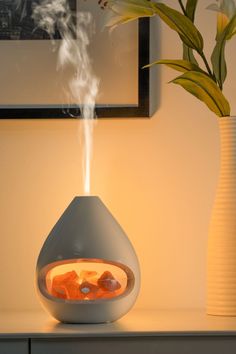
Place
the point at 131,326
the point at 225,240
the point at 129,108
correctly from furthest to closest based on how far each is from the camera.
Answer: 1. the point at 129,108
2. the point at 225,240
3. the point at 131,326

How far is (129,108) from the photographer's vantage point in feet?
5.45

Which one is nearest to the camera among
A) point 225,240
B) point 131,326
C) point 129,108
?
point 131,326

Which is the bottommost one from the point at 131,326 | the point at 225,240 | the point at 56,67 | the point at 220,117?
the point at 131,326

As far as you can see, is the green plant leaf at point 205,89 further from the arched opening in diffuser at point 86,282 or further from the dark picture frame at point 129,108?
the arched opening in diffuser at point 86,282

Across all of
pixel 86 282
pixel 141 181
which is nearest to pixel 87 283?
pixel 86 282

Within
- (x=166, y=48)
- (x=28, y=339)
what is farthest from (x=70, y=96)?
(x=28, y=339)

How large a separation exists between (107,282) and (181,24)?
0.47 metres

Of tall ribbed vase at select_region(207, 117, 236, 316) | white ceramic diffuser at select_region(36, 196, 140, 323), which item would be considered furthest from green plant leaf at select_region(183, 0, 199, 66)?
white ceramic diffuser at select_region(36, 196, 140, 323)

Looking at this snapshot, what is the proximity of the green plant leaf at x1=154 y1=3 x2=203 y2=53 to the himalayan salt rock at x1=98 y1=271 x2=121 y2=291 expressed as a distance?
437 millimetres

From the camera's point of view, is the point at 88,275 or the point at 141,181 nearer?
the point at 88,275

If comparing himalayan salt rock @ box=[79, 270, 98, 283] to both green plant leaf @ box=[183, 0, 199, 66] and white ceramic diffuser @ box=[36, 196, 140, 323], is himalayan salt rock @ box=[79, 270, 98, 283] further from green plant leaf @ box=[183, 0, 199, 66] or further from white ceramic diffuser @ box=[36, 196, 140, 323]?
green plant leaf @ box=[183, 0, 199, 66]

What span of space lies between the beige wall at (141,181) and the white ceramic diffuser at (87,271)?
0.27m

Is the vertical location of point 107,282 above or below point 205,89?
below

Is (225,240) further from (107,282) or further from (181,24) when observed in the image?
(181,24)
